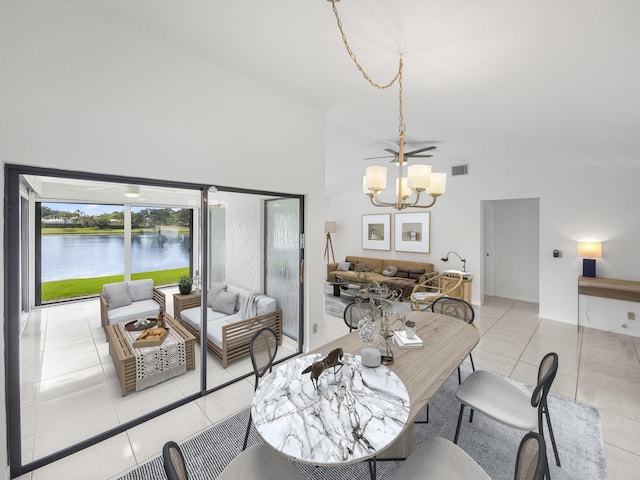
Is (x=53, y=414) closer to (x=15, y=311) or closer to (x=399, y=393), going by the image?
(x=15, y=311)

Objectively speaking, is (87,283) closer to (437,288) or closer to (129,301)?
(129,301)

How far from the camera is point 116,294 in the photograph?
2.62 metres

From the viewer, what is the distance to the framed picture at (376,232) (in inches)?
288

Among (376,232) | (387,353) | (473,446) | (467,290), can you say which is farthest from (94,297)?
(376,232)

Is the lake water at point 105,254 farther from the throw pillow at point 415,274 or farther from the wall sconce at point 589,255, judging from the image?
the wall sconce at point 589,255

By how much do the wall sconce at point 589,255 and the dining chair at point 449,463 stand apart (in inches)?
186

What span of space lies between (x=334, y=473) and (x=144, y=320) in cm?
250

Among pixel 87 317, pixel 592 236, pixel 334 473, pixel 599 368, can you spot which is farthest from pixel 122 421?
pixel 592 236

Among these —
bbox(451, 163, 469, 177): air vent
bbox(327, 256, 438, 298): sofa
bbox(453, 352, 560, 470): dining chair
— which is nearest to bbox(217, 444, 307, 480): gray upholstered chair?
bbox(453, 352, 560, 470): dining chair

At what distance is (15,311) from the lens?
171 centimetres

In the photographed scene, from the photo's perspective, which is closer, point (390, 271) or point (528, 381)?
point (528, 381)

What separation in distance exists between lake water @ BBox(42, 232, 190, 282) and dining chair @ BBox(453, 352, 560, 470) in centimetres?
272

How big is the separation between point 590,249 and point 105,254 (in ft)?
21.5

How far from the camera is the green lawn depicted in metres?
2.18
